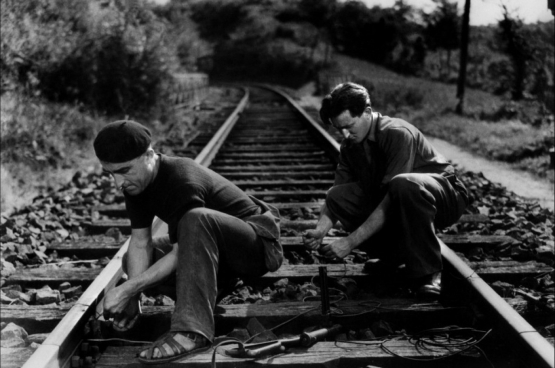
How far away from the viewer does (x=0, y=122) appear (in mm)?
7301

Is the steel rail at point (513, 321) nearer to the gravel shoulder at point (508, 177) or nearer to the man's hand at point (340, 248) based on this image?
the man's hand at point (340, 248)

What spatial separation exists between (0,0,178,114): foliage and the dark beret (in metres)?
6.18

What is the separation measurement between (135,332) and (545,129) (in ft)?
34.8

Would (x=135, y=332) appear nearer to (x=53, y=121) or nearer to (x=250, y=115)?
(x=53, y=121)

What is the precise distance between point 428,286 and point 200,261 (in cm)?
123

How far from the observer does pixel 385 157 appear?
3414 mm

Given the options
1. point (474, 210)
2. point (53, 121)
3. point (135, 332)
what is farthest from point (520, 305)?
point (53, 121)

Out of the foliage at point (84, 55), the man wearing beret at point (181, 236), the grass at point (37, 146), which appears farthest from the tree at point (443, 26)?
the man wearing beret at point (181, 236)

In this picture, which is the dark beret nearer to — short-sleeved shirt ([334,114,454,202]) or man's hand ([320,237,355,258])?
man's hand ([320,237,355,258])

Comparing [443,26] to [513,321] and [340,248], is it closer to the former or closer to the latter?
[340,248]

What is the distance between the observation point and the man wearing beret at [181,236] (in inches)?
102

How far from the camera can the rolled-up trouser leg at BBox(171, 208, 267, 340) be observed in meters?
2.59

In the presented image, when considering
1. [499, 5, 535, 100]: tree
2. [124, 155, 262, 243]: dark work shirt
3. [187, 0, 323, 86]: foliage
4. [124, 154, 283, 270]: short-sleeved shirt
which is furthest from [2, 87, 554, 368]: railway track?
[187, 0, 323, 86]: foliage

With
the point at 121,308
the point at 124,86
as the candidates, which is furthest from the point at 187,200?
the point at 124,86
